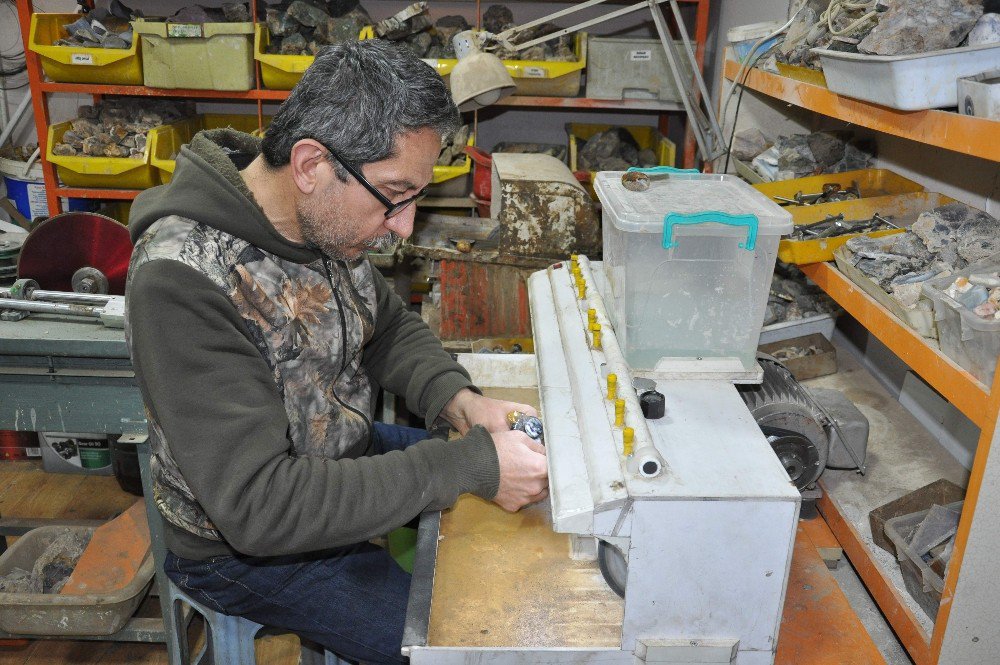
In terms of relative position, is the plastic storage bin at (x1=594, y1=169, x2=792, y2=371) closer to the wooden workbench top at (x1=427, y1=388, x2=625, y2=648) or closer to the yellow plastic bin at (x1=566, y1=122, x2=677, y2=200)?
the wooden workbench top at (x1=427, y1=388, x2=625, y2=648)

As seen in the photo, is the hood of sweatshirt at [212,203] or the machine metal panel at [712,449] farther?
the hood of sweatshirt at [212,203]

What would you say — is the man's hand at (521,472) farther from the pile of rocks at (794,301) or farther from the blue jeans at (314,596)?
the pile of rocks at (794,301)

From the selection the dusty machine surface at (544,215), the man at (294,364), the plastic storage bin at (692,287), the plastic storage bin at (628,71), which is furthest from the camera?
the plastic storage bin at (628,71)

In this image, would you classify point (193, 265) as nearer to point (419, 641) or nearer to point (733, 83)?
point (419, 641)

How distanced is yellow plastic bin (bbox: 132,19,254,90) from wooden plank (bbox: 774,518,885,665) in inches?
136

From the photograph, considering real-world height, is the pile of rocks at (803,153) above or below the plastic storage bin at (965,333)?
above

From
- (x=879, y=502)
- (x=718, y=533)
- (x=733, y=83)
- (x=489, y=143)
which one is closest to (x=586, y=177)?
(x=489, y=143)

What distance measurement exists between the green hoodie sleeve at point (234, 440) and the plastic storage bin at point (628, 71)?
3.09 meters

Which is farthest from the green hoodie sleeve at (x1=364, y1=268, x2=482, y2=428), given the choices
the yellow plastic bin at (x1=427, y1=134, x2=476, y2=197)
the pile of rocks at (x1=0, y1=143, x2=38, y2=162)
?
the pile of rocks at (x1=0, y1=143, x2=38, y2=162)

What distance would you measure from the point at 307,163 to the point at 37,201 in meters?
3.84

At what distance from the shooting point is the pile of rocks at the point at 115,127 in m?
3.95

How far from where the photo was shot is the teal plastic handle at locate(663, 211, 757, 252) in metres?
1.32

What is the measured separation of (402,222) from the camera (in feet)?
4.49

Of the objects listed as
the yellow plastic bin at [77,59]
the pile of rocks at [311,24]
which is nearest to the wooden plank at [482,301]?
the pile of rocks at [311,24]
